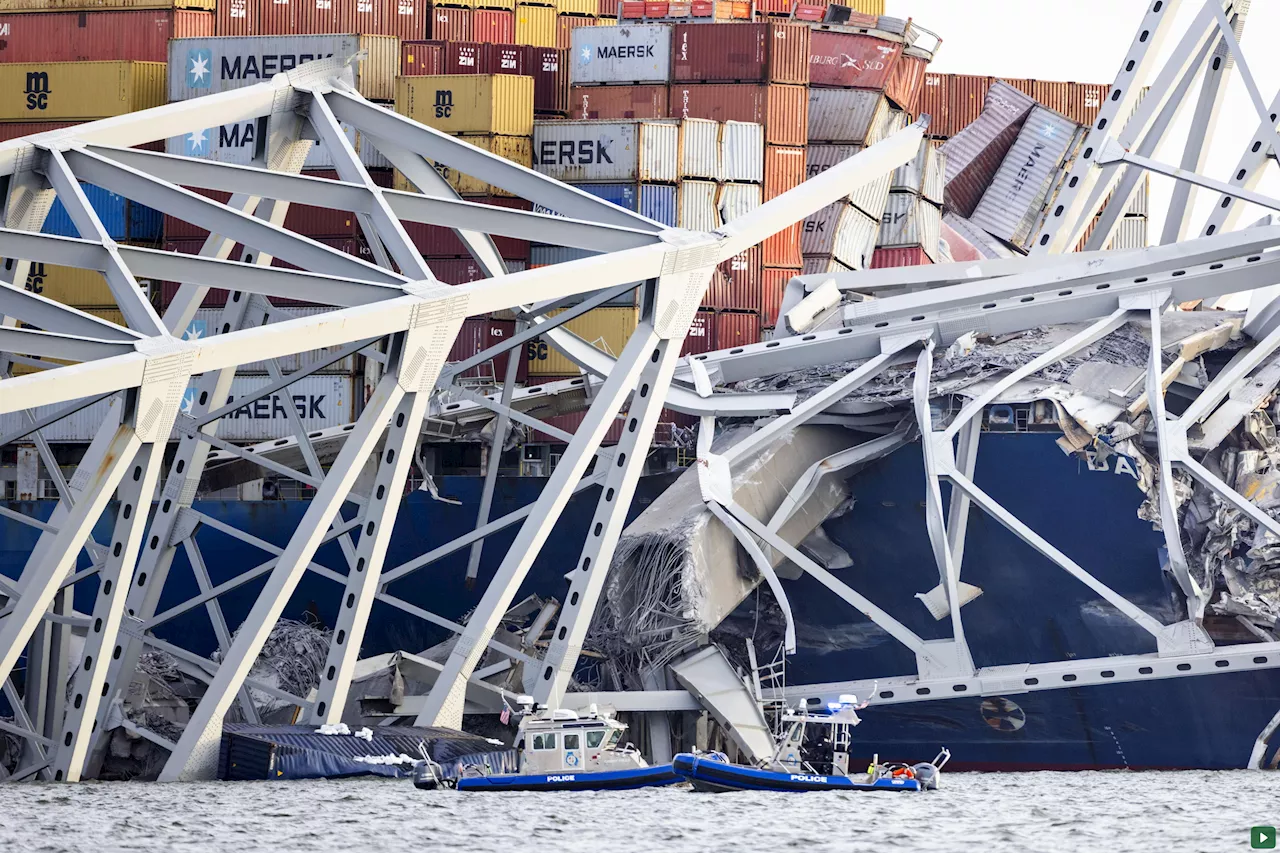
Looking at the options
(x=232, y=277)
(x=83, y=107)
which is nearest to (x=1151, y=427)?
(x=232, y=277)

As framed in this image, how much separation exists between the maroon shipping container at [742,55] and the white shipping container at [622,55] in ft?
1.67

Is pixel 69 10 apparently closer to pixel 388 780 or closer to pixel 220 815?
pixel 388 780

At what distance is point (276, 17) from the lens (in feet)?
244

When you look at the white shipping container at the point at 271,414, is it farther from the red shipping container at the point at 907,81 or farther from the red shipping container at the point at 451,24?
the red shipping container at the point at 907,81

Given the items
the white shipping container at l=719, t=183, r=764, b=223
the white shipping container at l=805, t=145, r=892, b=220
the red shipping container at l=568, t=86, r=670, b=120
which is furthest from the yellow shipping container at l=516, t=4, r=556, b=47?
the white shipping container at l=719, t=183, r=764, b=223

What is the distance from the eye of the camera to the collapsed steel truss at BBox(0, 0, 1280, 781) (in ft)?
95.2

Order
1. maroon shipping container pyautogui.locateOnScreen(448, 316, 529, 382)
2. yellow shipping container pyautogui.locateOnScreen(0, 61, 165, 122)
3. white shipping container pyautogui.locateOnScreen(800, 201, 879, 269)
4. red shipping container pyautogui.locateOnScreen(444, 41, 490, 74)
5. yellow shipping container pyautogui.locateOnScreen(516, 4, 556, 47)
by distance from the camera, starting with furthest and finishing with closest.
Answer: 1. yellow shipping container pyautogui.locateOnScreen(516, 4, 556, 47)
2. white shipping container pyautogui.locateOnScreen(800, 201, 879, 269)
3. red shipping container pyautogui.locateOnScreen(444, 41, 490, 74)
4. yellow shipping container pyautogui.locateOnScreen(0, 61, 165, 122)
5. maroon shipping container pyautogui.locateOnScreen(448, 316, 529, 382)

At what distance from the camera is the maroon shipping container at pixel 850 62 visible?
7262 cm

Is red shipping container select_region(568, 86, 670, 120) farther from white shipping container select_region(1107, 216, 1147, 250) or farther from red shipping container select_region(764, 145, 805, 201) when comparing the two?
white shipping container select_region(1107, 216, 1147, 250)

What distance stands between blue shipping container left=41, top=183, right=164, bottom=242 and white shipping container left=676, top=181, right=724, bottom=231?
17888mm

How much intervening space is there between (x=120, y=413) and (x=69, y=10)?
46671mm

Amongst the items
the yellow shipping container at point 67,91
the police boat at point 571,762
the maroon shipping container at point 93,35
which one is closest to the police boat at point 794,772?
the police boat at point 571,762

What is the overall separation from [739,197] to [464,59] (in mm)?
11889

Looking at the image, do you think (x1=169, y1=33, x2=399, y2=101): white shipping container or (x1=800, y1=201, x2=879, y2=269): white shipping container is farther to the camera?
(x1=800, y1=201, x2=879, y2=269): white shipping container
